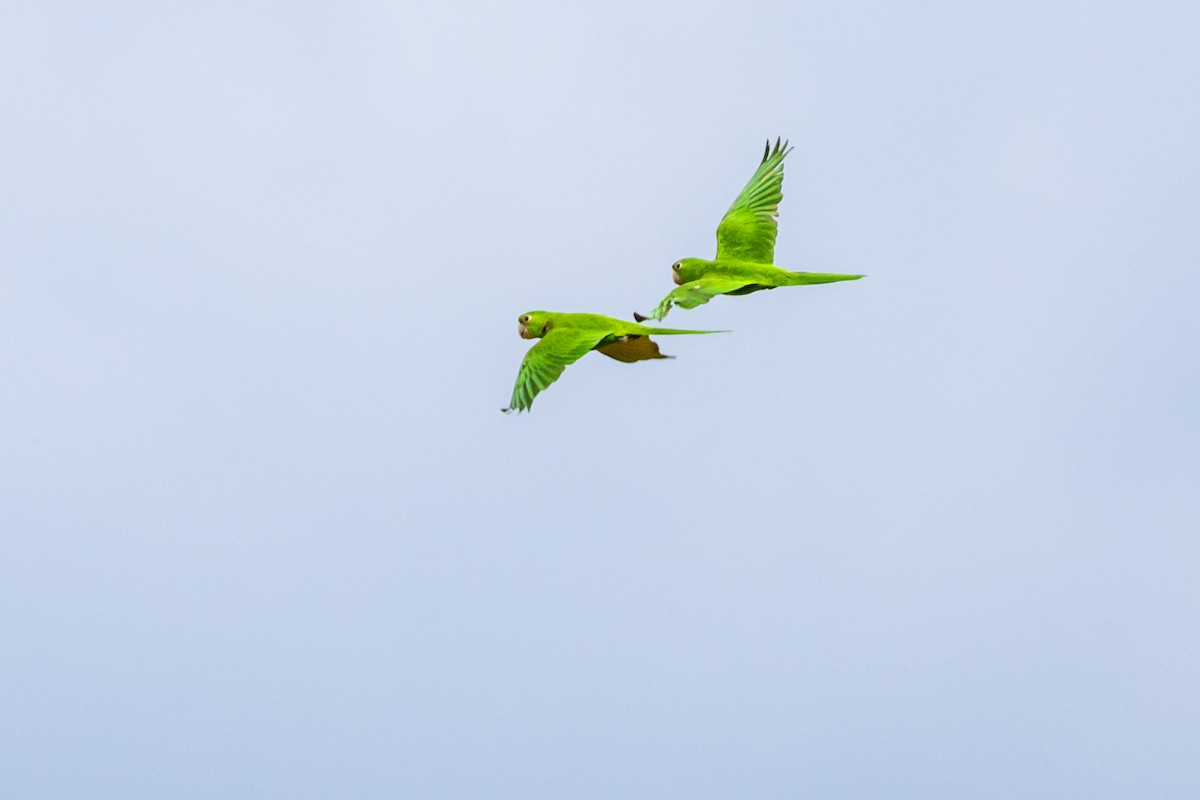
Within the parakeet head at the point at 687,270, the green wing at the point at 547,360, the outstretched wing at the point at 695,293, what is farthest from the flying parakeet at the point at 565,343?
the parakeet head at the point at 687,270

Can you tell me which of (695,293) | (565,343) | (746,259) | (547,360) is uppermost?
(746,259)

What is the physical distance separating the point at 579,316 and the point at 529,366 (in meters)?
1.39

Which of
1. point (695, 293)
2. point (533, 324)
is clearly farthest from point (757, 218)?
point (533, 324)

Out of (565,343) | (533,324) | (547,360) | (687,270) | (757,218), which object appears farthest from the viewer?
(757,218)

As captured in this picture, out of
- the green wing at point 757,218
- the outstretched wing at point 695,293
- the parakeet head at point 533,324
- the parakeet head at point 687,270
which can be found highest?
the green wing at point 757,218

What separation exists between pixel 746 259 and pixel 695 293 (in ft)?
9.38

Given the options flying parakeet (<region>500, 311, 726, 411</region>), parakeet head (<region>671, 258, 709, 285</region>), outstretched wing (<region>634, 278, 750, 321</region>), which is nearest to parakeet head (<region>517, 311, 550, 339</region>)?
flying parakeet (<region>500, 311, 726, 411</region>)

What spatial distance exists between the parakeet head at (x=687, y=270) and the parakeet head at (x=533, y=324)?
2.95 m

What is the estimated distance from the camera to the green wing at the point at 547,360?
71.1ft

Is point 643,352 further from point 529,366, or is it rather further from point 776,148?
point 776,148

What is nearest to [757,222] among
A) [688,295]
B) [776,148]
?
[776,148]

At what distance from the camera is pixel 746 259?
2639cm

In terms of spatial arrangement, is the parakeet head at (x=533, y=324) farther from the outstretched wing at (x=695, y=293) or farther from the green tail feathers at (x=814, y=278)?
the green tail feathers at (x=814, y=278)

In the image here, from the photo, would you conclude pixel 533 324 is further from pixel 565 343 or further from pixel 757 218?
pixel 757 218
